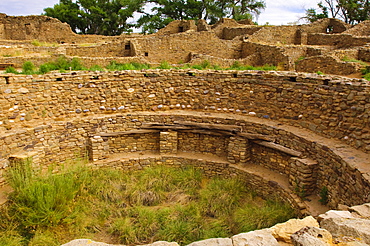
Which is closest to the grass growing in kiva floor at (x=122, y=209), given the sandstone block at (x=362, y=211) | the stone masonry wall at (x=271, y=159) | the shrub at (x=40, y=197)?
the shrub at (x=40, y=197)

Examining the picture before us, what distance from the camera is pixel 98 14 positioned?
2695cm

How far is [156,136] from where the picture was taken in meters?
8.91

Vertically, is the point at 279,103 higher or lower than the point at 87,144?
higher

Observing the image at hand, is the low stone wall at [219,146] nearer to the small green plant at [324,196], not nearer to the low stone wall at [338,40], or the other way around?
the small green plant at [324,196]

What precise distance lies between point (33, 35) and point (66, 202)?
1569cm

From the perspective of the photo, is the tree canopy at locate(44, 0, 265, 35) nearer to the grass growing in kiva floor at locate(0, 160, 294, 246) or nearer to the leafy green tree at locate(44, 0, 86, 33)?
the leafy green tree at locate(44, 0, 86, 33)

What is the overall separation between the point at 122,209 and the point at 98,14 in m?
24.3

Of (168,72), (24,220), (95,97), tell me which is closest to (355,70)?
(168,72)

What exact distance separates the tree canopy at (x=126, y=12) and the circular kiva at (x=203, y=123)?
19281mm

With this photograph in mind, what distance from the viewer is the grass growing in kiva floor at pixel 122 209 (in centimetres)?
559

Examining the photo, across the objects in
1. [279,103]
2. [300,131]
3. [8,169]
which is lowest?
[8,169]

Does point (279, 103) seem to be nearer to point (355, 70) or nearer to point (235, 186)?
point (235, 186)

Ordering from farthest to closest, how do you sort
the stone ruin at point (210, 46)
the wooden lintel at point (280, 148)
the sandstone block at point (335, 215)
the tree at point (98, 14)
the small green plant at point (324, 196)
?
the tree at point (98, 14), the stone ruin at point (210, 46), the wooden lintel at point (280, 148), the small green plant at point (324, 196), the sandstone block at point (335, 215)

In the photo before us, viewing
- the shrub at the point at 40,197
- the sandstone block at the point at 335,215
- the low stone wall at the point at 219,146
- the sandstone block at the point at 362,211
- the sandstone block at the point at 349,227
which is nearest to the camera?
the sandstone block at the point at 349,227
